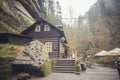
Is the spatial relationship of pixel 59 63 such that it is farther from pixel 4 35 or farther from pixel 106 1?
pixel 106 1

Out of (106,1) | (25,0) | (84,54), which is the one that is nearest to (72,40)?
(84,54)

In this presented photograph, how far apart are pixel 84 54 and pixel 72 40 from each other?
6.42m

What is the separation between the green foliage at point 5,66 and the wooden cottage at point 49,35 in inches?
450

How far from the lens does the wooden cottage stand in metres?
28.9

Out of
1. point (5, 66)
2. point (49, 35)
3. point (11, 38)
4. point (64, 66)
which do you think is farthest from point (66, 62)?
point (5, 66)

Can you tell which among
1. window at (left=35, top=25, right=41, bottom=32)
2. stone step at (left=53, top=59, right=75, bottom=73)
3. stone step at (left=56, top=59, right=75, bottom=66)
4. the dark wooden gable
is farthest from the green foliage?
window at (left=35, top=25, right=41, bottom=32)

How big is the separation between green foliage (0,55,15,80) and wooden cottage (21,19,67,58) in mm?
11420

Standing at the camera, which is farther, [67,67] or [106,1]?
[106,1]

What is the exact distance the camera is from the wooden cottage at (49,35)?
2889 cm

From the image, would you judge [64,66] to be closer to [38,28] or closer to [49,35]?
[49,35]

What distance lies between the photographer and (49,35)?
96.2 ft

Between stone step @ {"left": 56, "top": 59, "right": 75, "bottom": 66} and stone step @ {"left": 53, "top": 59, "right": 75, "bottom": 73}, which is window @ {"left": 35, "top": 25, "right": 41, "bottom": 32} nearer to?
stone step @ {"left": 53, "top": 59, "right": 75, "bottom": 73}

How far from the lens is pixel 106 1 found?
4709cm

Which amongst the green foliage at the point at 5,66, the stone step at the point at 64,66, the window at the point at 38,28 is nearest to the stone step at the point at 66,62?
the stone step at the point at 64,66
